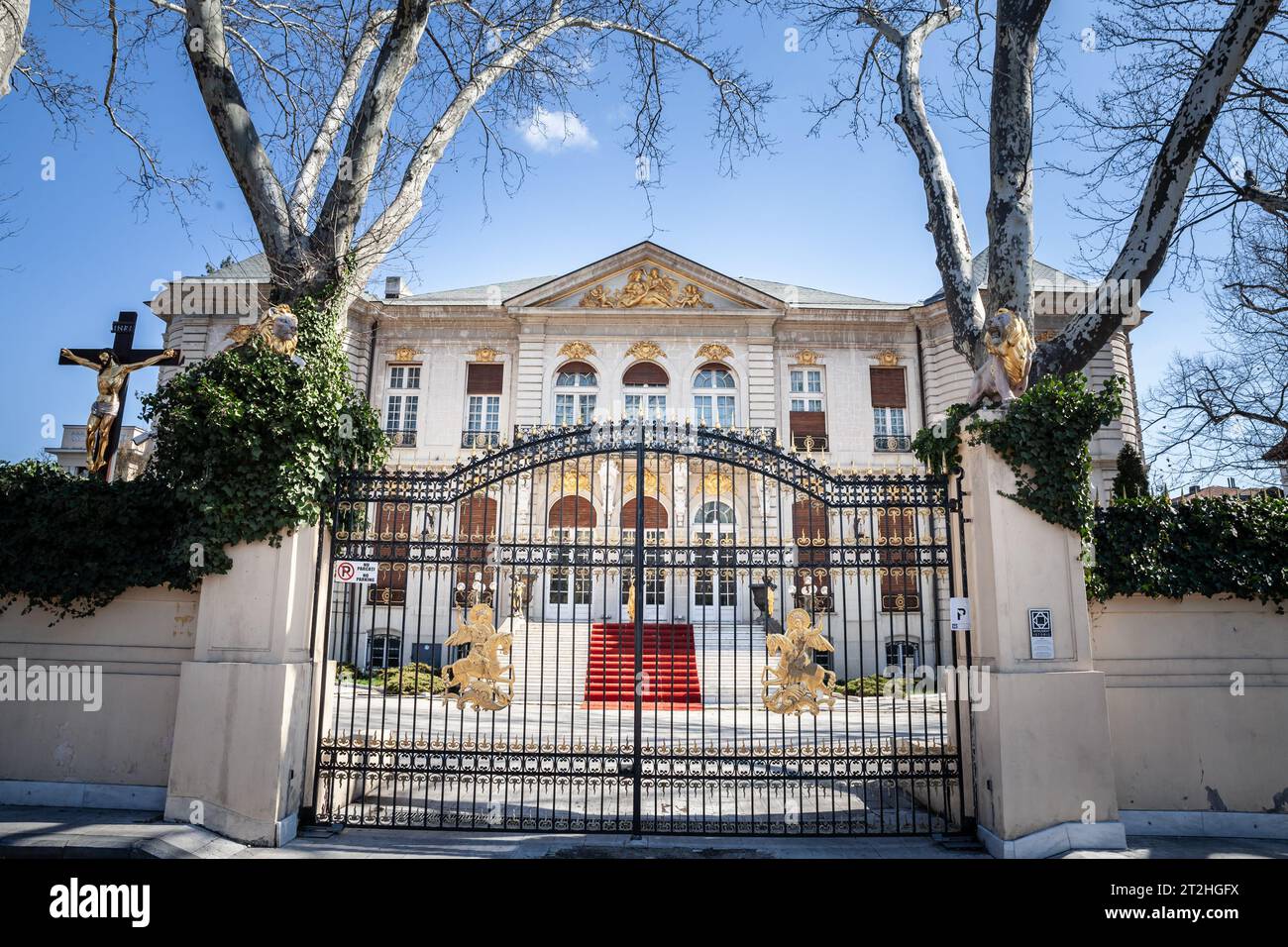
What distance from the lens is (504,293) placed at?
28281mm

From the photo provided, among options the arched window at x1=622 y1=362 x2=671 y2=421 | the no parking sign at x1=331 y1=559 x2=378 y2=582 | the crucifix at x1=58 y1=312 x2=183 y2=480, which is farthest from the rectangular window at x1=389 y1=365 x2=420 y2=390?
the no parking sign at x1=331 y1=559 x2=378 y2=582

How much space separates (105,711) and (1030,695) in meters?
8.38

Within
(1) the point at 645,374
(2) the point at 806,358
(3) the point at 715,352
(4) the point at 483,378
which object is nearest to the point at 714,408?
(3) the point at 715,352

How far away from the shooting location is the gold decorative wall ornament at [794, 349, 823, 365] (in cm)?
2522

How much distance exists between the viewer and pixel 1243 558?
7031 mm

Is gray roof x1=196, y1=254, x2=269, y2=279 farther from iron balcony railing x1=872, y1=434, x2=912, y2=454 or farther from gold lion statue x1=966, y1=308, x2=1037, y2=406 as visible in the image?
gold lion statue x1=966, y1=308, x2=1037, y2=406

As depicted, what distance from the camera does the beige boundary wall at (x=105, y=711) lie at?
6.88 meters

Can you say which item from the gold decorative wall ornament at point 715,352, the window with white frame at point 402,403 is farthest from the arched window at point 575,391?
the window with white frame at point 402,403

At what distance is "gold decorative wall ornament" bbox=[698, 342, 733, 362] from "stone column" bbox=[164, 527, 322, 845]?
19230 mm

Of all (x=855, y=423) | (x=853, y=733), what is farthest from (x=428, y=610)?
(x=855, y=423)

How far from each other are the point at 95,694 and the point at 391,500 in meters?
3.30
